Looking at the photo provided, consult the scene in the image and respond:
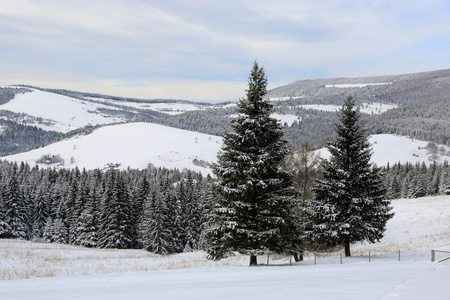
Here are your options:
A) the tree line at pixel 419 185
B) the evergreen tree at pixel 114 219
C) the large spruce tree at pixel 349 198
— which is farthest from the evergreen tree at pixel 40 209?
the tree line at pixel 419 185

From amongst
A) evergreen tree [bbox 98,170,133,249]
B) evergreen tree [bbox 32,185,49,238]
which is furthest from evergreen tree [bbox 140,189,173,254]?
evergreen tree [bbox 32,185,49,238]

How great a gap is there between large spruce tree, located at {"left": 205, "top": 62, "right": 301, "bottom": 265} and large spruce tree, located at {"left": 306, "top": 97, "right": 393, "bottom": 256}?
463 centimetres

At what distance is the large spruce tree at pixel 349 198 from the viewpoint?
2411 centimetres

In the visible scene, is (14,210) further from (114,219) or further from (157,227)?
(157,227)

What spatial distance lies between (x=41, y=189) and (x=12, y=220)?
14.2 m

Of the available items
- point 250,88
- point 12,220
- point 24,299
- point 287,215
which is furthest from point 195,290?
point 12,220

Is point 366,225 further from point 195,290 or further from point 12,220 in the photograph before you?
point 12,220

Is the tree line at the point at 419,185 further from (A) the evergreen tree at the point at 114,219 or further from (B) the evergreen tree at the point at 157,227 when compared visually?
(A) the evergreen tree at the point at 114,219

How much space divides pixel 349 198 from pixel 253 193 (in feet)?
27.9

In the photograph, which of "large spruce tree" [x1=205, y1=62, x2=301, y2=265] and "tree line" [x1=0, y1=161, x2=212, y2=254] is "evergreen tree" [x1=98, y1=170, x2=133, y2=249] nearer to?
"tree line" [x1=0, y1=161, x2=212, y2=254]

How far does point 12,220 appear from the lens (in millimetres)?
65062

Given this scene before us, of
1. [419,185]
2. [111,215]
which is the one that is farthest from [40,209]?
[419,185]

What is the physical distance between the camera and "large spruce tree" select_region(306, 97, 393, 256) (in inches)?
949

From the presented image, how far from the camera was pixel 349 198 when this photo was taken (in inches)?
966
